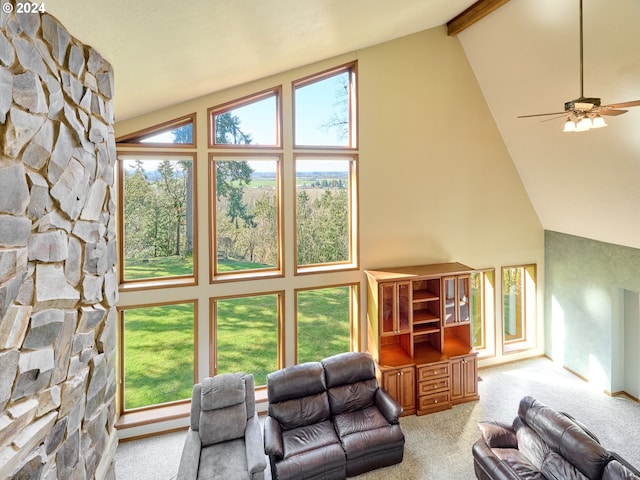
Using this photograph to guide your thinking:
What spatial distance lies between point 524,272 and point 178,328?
21.1 ft

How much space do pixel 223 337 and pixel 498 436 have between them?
12.2ft

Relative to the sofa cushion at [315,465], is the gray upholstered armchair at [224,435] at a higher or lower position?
higher

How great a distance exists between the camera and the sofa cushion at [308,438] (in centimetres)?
399

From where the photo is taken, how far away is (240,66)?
3977mm

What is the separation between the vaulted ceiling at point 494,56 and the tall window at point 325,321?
3348 millimetres

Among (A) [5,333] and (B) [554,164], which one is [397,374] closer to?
(B) [554,164]

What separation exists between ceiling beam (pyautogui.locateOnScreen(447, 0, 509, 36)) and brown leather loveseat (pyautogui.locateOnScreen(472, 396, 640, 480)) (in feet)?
16.3

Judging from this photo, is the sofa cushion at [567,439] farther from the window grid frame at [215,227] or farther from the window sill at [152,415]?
the window sill at [152,415]

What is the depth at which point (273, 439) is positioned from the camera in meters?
3.94

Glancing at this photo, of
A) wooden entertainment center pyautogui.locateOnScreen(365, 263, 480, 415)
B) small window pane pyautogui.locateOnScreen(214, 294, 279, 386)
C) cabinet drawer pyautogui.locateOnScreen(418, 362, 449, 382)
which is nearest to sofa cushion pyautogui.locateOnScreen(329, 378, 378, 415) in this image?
wooden entertainment center pyautogui.locateOnScreen(365, 263, 480, 415)

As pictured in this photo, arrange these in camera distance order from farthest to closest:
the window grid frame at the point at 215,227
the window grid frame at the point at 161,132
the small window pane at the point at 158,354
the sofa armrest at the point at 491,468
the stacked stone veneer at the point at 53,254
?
the window grid frame at the point at 215,227
the small window pane at the point at 158,354
the window grid frame at the point at 161,132
the sofa armrest at the point at 491,468
the stacked stone veneer at the point at 53,254

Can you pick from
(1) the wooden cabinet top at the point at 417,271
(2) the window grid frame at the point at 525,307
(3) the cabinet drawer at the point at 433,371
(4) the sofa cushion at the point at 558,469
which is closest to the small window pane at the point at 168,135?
(1) the wooden cabinet top at the point at 417,271

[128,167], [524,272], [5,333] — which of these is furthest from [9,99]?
[524,272]

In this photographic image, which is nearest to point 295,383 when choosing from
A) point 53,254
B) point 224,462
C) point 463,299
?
point 224,462
